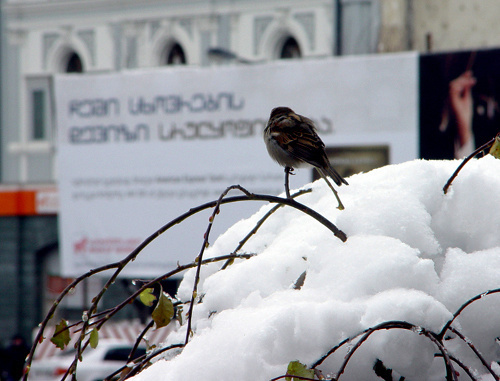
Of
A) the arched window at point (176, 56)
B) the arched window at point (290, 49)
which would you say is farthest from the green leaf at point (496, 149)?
the arched window at point (176, 56)

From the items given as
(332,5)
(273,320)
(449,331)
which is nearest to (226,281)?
(273,320)

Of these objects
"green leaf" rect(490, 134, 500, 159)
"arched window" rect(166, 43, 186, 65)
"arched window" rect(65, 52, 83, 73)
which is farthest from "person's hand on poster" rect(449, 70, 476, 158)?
"arched window" rect(65, 52, 83, 73)

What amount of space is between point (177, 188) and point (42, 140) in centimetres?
842

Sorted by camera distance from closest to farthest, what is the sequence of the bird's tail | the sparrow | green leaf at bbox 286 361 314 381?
green leaf at bbox 286 361 314 381 → the bird's tail → the sparrow

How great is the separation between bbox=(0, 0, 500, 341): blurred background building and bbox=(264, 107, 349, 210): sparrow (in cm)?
1406

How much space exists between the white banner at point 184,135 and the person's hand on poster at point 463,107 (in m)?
0.48

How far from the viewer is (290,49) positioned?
17812 mm

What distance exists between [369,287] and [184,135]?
10.5 m

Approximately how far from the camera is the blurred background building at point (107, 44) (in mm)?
16719

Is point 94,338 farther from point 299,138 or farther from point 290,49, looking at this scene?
point 290,49

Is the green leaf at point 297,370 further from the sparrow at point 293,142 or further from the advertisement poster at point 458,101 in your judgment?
Result: the advertisement poster at point 458,101

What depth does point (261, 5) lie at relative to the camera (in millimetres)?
17594

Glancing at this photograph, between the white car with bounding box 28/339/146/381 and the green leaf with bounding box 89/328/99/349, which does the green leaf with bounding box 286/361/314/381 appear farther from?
the white car with bounding box 28/339/146/381

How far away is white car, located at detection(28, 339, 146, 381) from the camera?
11.5 meters
